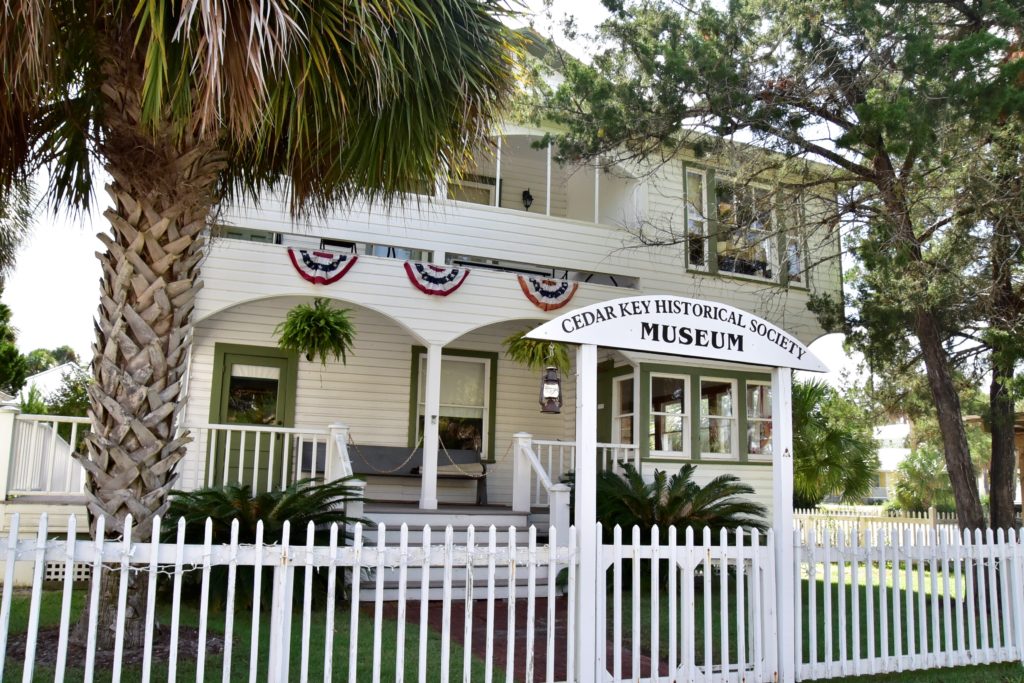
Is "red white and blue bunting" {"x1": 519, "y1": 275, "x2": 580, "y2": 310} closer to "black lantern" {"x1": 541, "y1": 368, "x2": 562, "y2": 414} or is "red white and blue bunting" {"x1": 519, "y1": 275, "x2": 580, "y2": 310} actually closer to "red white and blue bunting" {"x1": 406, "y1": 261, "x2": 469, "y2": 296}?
"red white and blue bunting" {"x1": 406, "y1": 261, "x2": 469, "y2": 296}

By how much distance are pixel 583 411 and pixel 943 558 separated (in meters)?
3.68

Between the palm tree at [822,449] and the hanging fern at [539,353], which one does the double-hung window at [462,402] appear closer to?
the hanging fern at [539,353]

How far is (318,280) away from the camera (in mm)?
11109

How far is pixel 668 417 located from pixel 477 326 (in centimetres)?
378

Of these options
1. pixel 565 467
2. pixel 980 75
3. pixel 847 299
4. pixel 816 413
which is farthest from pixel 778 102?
pixel 816 413

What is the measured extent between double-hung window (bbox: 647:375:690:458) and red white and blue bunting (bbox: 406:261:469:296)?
12.4 feet

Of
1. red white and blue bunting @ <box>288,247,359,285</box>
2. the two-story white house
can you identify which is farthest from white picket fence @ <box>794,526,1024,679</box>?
red white and blue bunting @ <box>288,247,359,285</box>

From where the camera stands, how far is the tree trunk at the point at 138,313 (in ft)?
18.3

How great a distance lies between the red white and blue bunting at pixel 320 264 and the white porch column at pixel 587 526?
19.1ft

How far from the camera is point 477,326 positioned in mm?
11906

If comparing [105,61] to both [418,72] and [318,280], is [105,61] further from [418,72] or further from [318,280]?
[318,280]

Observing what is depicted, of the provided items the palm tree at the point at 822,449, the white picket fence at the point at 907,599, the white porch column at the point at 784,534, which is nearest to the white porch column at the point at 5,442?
the white porch column at the point at 784,534

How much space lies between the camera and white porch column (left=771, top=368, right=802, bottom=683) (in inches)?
255

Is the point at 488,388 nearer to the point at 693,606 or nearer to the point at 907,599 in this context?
the point at 907,599
